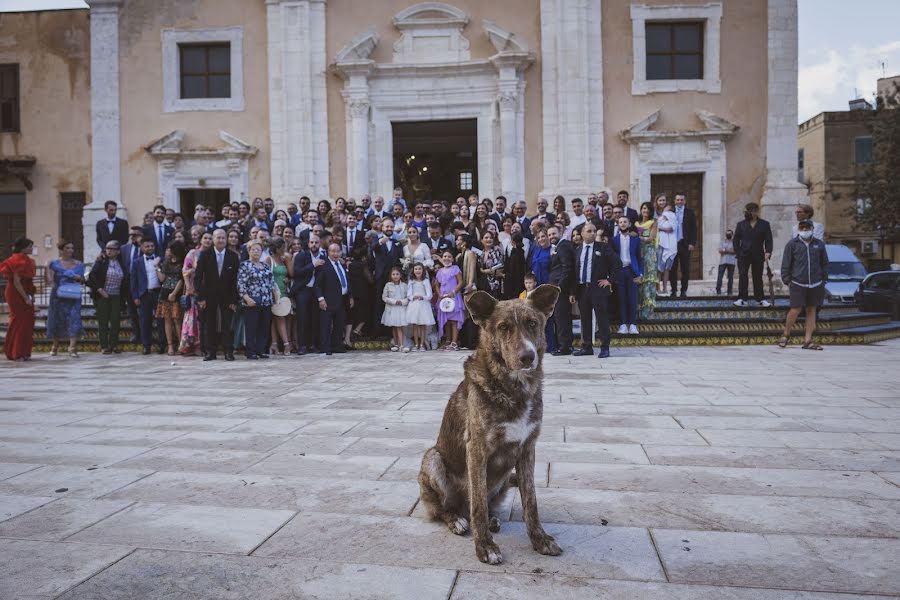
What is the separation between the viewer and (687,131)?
1909 cm

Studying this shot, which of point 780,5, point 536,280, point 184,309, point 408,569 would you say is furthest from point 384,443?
point 780,5

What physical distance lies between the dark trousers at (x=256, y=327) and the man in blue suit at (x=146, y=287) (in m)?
2.22

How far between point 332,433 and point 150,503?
6.51ft

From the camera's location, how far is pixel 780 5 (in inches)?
750

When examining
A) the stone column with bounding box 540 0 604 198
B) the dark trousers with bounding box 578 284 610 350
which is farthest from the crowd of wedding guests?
the stone column with bounding box 540 0 604 198

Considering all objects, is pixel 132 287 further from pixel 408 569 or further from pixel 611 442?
pixel 408 569

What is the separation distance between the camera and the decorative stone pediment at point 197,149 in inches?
784

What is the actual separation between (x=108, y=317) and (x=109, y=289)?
72cm

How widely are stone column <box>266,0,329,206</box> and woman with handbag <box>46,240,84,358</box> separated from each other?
7564mm

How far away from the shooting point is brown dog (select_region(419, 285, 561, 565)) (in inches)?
129

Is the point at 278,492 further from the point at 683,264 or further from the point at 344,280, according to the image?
the point at 683,264

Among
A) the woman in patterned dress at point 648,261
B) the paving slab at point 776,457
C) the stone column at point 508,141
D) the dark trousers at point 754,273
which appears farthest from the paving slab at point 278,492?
the stone column at point 508,141

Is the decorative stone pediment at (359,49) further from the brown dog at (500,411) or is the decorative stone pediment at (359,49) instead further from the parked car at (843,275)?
the brown dog at (500,411)

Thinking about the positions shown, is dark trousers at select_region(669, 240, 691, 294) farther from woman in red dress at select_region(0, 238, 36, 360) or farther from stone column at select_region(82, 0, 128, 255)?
stone column at select_region(82, 0, 128, 255)
